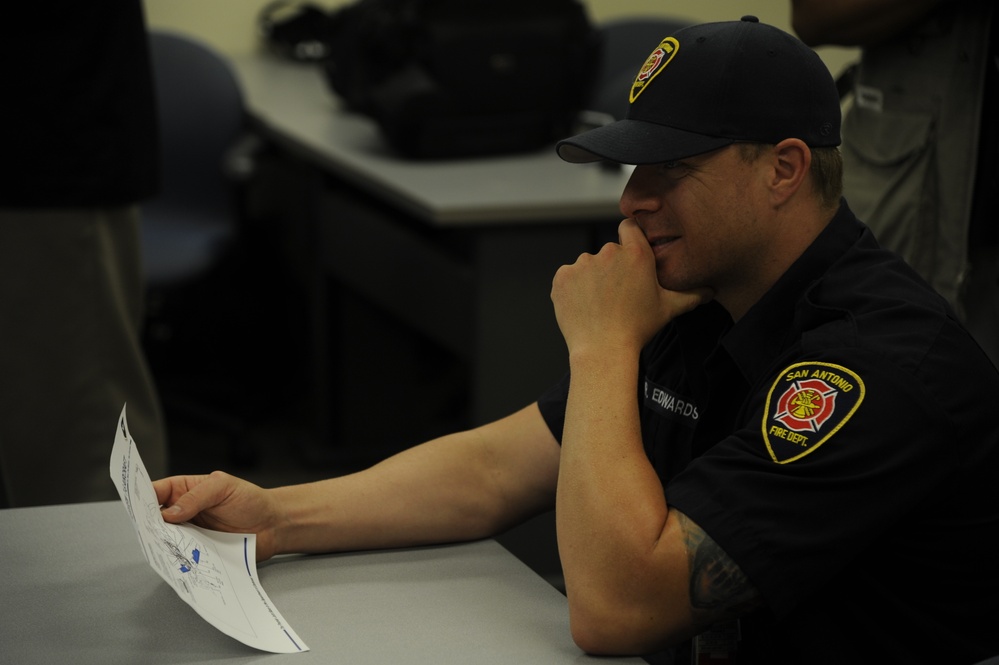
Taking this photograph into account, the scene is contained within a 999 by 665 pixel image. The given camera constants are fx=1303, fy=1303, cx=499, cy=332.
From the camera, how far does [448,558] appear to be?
1368 mm

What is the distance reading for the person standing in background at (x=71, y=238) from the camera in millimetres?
2256

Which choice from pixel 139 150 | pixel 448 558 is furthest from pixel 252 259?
pixel 448 558

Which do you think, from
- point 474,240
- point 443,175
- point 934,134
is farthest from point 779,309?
point 443,175

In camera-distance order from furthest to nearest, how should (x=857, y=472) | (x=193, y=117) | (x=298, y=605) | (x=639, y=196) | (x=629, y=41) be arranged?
(x=629, y=41)
(x=193, y=117)
(x=639, y=196)
(x=298, y=605)
(x=857, y=472)

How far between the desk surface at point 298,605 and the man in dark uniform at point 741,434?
0.17ft

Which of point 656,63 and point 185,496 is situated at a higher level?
point 656,63

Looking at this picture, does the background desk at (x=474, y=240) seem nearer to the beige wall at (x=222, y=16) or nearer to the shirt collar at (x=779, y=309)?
the beige wall at (x=222, y=16)

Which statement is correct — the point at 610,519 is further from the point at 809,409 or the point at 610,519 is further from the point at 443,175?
the point at 443,175

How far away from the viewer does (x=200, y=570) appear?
1210 mm

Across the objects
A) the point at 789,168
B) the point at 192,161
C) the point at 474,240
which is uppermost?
the point at 789,168

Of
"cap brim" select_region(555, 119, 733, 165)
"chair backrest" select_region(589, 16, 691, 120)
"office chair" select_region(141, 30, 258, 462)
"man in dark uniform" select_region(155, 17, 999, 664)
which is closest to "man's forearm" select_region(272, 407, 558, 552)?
"man in dark uniform" select_region(155, 17, 999, 664)

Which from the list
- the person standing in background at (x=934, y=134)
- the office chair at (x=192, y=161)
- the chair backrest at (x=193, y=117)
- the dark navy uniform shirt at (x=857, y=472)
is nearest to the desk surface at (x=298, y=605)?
the dark navy uniform shirt at (x=857, y=472)

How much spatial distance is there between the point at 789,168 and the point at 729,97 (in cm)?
A: 9

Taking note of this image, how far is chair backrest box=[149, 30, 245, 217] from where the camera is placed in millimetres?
3523
